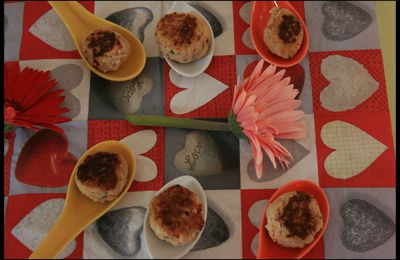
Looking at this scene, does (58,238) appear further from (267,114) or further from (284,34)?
(284,34)

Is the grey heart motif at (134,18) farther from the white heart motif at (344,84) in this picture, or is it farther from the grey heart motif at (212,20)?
the white heart motif at (344,84)

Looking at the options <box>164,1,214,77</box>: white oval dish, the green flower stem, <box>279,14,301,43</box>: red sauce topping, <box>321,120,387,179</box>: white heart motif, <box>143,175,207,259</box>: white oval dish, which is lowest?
<box>143,175,207,259</box>: white oval dish

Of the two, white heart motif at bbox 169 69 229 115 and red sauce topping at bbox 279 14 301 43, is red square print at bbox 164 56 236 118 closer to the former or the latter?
white heart motif at bbox 169 69 229 115

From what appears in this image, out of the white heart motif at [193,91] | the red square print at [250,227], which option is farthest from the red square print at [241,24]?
the red square print at [250,227]

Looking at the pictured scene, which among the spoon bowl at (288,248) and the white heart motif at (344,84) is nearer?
the spoon bowl at (288,248)

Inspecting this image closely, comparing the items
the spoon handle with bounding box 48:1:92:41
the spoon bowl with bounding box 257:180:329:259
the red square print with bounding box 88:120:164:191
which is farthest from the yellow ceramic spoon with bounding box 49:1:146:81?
the spoon bowl with bounding box 257:180:329:259

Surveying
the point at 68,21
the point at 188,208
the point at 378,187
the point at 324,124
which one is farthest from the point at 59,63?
the point at 378,187

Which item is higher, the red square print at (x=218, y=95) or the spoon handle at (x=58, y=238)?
the red square print at (x=218, y=95)
